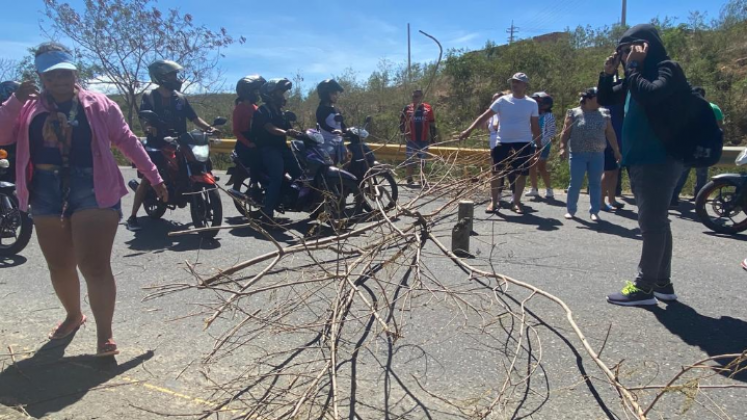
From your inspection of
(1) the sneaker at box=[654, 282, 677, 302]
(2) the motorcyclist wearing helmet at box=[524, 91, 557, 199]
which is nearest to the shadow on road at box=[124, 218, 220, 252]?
(1) the sneaker at box=[654, 282, 677, 302]

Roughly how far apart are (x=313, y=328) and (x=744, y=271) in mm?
4251

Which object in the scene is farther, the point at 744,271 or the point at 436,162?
the point at 744,271

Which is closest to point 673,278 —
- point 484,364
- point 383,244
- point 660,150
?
point 660,150

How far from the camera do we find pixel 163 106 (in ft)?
23.8

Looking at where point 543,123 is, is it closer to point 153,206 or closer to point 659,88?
point 659,88

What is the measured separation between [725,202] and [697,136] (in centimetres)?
345

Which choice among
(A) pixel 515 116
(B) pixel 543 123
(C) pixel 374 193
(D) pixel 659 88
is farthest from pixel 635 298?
(B) pixel 543 123

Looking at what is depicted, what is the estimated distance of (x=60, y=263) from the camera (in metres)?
3.61

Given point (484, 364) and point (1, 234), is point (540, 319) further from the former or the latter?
point (1, 234)

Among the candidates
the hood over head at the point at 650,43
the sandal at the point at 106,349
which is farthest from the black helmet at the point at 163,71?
the hood over head at the point at 650,43

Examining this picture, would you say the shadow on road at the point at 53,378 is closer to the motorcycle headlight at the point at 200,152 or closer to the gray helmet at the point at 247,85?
the motorcycle headlight at the point at 200,152

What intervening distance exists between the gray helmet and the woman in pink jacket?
447 cm

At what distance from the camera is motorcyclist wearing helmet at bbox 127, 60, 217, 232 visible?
7074 millimetres

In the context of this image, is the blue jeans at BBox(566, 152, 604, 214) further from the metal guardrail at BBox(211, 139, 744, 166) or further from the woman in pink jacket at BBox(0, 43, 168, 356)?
the woman in pink jacket at BBox(0, 43, 168, 356)
